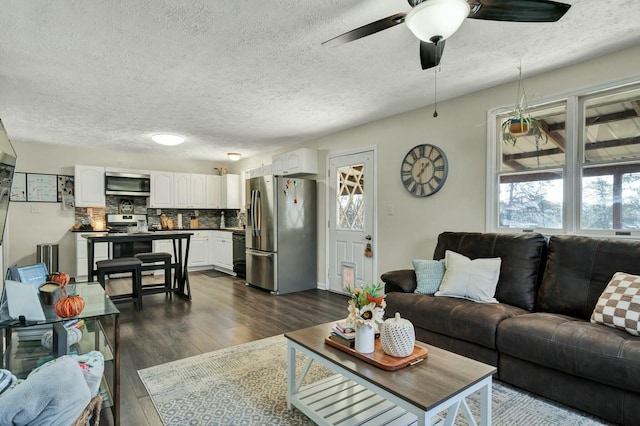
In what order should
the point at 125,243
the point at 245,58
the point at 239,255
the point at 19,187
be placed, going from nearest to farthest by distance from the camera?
1. the point at 245,58
2. the point at 19,187
3. the point at 125,243
4. the point at 239,255

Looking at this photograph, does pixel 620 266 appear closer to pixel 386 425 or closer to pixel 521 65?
pixel 521 65

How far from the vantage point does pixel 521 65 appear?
2.85 meters

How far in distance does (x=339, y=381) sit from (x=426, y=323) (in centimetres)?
90

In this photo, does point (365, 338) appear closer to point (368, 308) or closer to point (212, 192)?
point (368, 308)

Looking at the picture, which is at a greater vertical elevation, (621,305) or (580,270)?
(580,270)

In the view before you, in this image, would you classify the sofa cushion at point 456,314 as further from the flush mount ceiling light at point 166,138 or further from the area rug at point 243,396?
the flush mount ceiling light at point 166,138

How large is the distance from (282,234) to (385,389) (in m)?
3.79

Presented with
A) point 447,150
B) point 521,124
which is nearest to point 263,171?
point 447,150

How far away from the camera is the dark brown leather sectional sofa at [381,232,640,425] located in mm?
1838

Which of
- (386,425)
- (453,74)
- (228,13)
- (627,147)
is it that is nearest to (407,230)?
(453,74)

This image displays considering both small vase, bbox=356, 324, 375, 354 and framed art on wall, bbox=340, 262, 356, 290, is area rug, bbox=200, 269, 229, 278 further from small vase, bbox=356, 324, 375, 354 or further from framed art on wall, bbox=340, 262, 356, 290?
small vase, bbox=356, 324, 375, 354

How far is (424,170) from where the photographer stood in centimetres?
388

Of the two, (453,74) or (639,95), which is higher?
(453,74)

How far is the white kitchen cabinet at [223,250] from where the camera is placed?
6.60 m
